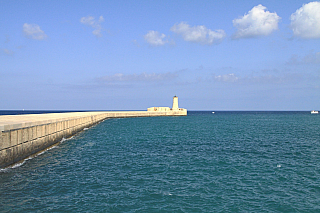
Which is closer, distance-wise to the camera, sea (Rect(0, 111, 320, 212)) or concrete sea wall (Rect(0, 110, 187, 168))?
sea (Rect(0, 111, 320, 212))

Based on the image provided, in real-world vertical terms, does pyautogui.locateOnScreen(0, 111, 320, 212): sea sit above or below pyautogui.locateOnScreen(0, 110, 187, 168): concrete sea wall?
below

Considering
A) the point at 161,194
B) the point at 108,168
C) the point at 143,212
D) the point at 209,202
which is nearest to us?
the point at 143,212

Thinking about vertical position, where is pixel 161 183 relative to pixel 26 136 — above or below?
below

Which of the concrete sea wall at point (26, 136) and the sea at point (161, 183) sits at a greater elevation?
the concrete sea wall at point (26, 136)

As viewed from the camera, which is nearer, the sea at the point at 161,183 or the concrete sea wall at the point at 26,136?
the sea at the point at 161,183

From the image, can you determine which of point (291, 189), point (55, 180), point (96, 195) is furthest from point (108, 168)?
point (291, 189)

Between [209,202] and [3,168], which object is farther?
[3,168]

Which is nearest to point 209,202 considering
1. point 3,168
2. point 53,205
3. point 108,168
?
point 53,205

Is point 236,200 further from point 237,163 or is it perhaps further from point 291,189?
point 237,163

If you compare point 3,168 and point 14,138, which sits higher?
point 14,138

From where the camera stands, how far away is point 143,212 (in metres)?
10.5

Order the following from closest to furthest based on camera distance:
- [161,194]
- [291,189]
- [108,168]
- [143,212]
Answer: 1. [143,212]
2. [161,194]
3. [291,189]
4. [108,168]

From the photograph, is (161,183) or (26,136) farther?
(26,136)

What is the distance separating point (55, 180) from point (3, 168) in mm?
4010
